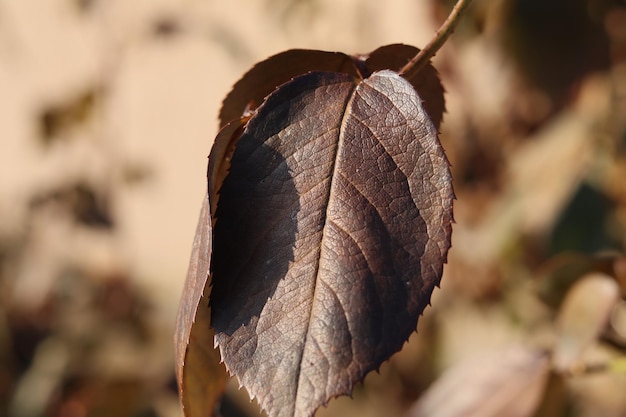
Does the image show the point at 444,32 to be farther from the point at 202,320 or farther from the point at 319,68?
the point at 202,320

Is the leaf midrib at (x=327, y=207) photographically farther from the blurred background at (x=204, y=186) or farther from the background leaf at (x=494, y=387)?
the background leaf at (x=494, y=387)

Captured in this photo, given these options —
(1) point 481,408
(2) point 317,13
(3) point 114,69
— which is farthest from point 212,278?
(3) point 114,69

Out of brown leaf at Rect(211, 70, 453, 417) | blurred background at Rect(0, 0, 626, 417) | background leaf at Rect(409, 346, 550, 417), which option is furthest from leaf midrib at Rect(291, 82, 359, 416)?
background leaf at Rect(409, 346, 550, 417)

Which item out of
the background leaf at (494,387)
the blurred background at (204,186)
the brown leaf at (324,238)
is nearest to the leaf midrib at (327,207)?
the brown leaf at (324,238)

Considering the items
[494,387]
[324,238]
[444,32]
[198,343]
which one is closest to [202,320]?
[198,343]

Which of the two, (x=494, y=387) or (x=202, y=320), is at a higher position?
(x=202, y=320)

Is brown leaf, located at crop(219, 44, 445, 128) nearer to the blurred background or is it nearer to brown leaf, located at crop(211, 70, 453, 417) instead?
brown leaf, located at crop(211, 70, 453, 417)

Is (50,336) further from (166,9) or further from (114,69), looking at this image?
(166,9)
